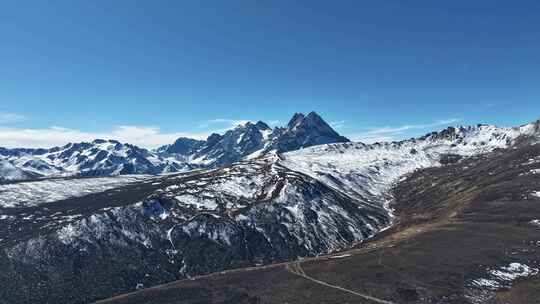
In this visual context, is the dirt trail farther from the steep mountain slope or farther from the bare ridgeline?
the bare ridgeline

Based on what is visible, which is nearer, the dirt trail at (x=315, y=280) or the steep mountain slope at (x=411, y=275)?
the dirt trail at (x=315, y=280)

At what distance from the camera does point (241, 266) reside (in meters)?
149

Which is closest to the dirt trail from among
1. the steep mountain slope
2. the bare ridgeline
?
the steep mountain slope

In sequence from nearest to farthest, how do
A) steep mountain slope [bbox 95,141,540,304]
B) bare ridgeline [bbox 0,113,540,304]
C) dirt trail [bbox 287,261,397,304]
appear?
1. dirt trail [bbox 287,261,397,304]
2. steep mountain slope [bbox 95,141,540,304]
3. bare ridgeline [bbox 0,113,540,304]

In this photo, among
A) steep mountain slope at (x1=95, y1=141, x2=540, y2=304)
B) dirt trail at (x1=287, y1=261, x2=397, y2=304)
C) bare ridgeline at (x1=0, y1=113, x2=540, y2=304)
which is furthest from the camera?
bare ridgeline at (x1=0, y1=113, x2=540, y2=304)

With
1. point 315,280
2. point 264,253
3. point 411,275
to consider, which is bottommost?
point 264,253

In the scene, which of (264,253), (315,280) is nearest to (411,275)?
(315,280)

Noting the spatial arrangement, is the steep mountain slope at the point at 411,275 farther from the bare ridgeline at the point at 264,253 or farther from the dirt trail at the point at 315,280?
the bare ridgeline at the point at 264,253

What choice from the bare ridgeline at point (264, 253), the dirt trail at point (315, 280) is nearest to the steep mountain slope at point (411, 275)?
the dirt trail at point (315, 280)

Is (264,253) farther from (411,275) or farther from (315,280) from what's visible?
(411,275)

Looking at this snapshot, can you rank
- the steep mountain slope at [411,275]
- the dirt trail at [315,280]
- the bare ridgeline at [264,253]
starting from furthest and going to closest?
the bare ridgeline at [264,253] < the steep mountain slope at [411,275] < the dirt trail at [315,280]

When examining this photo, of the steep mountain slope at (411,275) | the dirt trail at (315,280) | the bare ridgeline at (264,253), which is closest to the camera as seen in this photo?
the dirt trail at (315,280)

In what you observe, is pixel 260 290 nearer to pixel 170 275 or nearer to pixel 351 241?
pixel 170 275

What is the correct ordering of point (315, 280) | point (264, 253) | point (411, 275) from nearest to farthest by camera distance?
point (411, 275), point (315, 280), point (264, 253)
